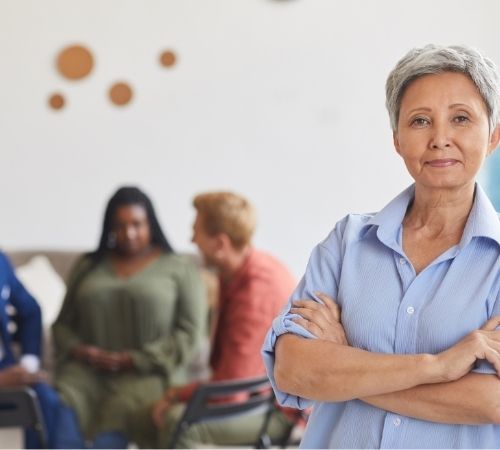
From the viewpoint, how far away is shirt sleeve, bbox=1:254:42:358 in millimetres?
3297

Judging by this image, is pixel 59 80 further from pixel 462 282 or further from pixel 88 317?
pixel 462 282

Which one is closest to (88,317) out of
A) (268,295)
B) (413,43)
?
(268,295)

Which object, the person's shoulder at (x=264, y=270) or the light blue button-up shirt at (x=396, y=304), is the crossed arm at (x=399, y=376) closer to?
the light blue button-up shirt at (x=396, y=304)

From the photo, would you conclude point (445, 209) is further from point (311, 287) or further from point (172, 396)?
point (172, 396)

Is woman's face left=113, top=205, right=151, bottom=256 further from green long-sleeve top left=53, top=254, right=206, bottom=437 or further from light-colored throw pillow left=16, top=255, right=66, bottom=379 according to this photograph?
light-colored throw pillow left=16, top=255, right=66, bottom=379

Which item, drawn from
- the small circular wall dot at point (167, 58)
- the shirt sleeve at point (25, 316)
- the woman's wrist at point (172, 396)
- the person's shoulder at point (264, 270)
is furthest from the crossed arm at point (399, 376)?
the small circular wall dot at point (167, 58)

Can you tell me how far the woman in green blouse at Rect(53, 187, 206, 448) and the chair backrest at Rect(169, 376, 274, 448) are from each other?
1.54 ft

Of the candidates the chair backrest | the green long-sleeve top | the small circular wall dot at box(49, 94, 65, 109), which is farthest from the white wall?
the chair backrest

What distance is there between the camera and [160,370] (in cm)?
Result: 338

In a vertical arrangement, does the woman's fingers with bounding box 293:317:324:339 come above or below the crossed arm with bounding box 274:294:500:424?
above

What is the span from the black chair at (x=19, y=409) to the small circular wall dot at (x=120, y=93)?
216 cm

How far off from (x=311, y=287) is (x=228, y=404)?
1.50m

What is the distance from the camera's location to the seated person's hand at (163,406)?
3.14 metres

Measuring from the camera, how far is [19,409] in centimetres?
270
